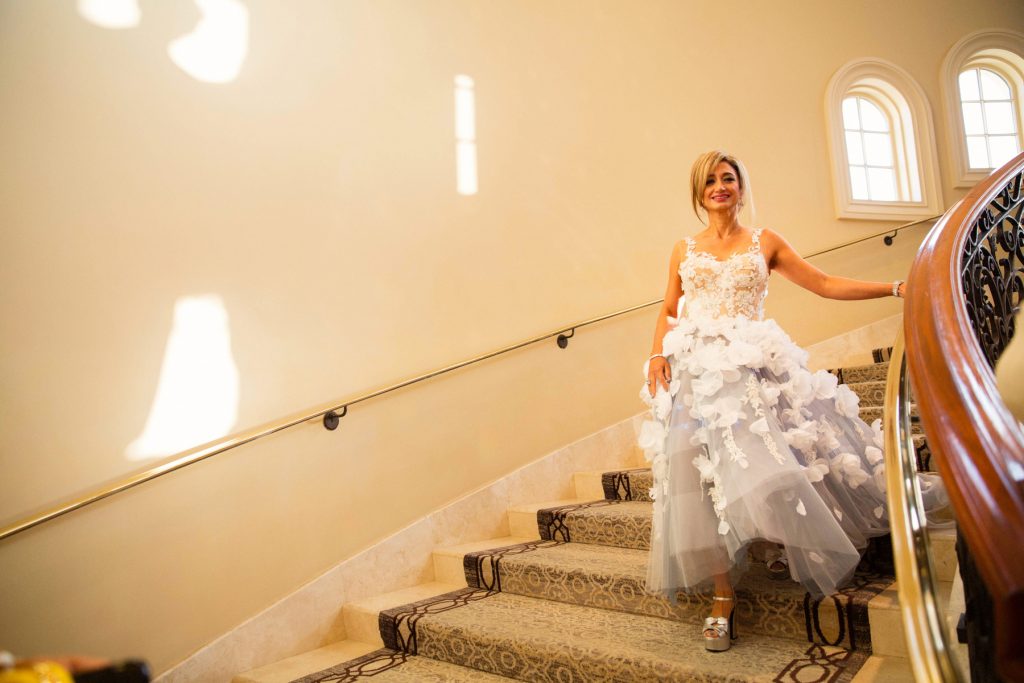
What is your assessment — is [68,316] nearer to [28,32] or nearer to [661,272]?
[28,32]

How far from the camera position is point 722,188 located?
9.82 ft

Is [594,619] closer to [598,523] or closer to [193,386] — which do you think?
[598,523]

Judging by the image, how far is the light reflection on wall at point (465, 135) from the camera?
4.37m

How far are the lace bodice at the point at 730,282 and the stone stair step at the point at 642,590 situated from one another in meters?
1.01

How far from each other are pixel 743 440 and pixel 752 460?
0.09 metres

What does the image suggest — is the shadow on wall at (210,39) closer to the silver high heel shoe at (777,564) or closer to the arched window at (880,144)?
the silver high heel shoe at (777,564)

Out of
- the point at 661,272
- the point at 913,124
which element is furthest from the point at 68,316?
the point at 913,124

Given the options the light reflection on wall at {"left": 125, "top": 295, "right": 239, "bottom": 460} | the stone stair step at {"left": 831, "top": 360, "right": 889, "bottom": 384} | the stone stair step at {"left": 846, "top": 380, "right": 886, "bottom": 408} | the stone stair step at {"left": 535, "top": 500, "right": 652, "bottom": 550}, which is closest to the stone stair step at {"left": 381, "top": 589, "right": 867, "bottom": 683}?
the stone stair step at {"left": 535, "top": 500, "right": 652, "bottom": 550}

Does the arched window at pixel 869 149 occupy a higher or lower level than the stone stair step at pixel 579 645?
higher

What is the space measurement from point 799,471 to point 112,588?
8.36ft

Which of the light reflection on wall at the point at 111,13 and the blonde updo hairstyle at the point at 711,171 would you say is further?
the light reflection on wall at the point at 111,13

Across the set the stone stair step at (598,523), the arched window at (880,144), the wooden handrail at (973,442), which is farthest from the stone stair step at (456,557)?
the arched window at (880,144)

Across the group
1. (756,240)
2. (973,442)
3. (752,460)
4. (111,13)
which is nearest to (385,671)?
(752,460)

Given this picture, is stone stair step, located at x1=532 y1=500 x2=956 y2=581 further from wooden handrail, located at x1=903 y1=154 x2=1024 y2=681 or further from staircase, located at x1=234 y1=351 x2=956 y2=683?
wooden handrail, located at x1=903 y1=154 x2=1024 y2=681
